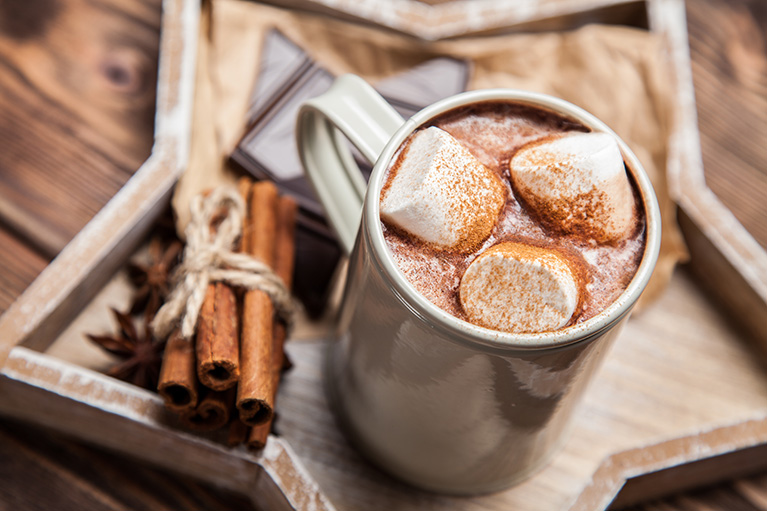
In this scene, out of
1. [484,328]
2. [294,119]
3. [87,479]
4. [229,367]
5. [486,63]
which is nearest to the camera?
[484,328]

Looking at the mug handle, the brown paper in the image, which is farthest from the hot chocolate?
the brown paper

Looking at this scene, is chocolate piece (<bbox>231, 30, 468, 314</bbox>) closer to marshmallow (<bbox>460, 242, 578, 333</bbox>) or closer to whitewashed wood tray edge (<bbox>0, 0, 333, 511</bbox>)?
whitewashed wood tray edge (<bbox>0, 0, 333, 511</bbox>)

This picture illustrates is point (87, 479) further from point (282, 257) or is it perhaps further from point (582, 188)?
point (582, 188)

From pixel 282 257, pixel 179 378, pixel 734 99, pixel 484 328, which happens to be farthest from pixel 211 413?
pixel 734 99

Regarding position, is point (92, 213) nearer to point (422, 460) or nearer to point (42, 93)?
point (42, 93)

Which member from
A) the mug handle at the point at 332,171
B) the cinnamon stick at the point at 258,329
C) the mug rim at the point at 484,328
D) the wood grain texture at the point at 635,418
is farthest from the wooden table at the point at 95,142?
the mug rim at the point at 484,328

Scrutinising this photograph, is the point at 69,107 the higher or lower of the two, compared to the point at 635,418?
higher

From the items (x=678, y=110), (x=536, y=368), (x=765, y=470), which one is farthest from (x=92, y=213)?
(x=765, y=470)
